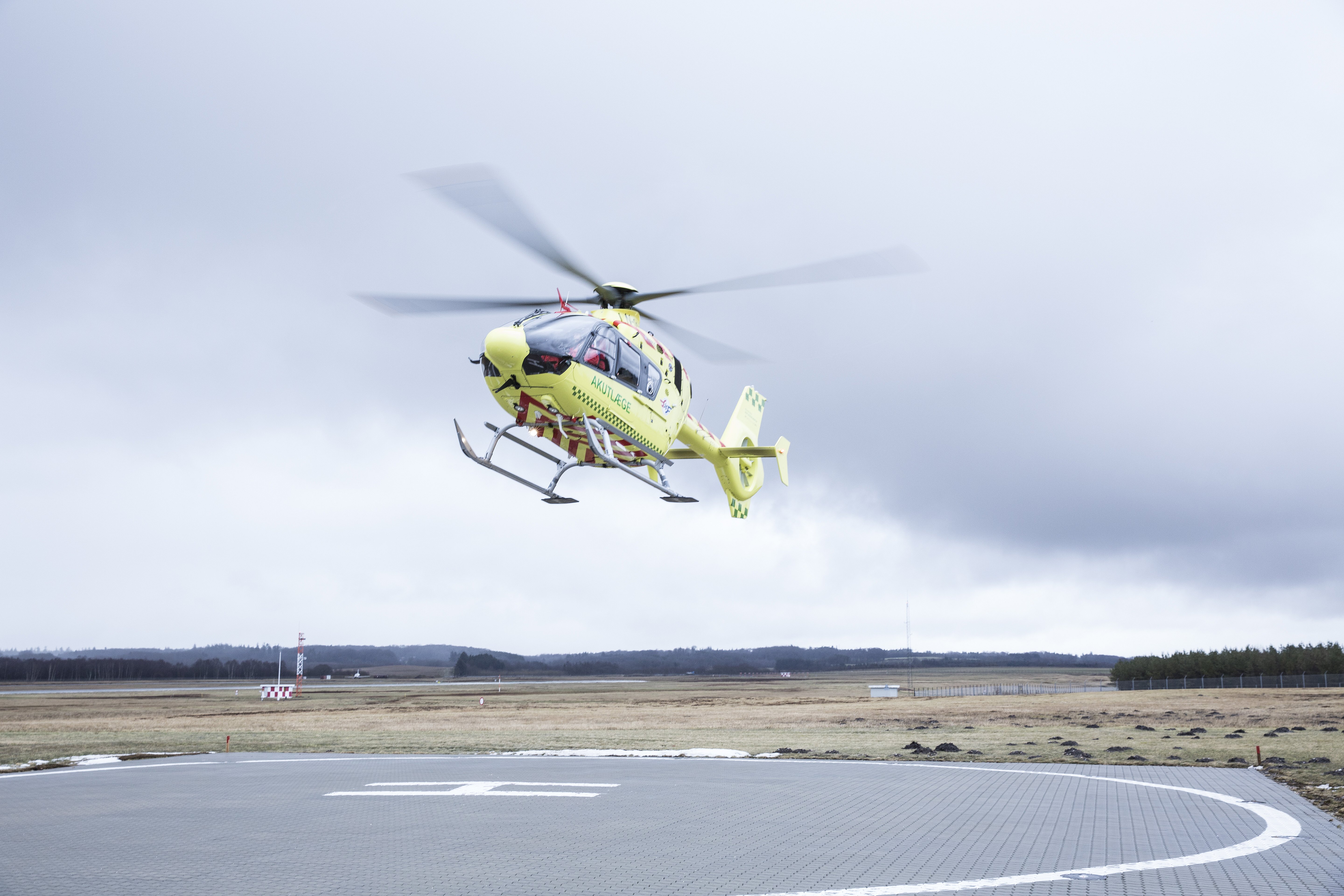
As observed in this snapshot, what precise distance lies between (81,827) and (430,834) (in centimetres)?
502

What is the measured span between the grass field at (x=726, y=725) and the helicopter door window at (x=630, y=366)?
34.5 ft

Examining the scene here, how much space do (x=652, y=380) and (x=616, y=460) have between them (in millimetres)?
2244

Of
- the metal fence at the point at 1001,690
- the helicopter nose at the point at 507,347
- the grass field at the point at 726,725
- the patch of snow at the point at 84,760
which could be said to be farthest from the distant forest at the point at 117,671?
the helicopter nose at the point at 507,347

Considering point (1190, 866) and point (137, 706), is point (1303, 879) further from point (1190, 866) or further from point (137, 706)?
point (137, 706)

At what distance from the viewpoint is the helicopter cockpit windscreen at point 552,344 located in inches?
776

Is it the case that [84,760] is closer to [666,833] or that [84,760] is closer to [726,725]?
[666,833]

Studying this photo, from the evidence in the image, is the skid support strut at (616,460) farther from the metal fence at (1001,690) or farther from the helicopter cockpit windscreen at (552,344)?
the metal fence at (1001,690)

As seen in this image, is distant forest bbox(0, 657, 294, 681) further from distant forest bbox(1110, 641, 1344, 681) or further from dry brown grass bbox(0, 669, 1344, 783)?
Answer: distant forest bbox(1110, 641, 1344, 681)

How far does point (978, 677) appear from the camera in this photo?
188250mm

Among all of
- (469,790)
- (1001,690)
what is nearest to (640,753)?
(469,790)

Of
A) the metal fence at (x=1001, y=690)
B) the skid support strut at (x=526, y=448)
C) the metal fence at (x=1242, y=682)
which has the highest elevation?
the skid support strut at (x=526, y=448)

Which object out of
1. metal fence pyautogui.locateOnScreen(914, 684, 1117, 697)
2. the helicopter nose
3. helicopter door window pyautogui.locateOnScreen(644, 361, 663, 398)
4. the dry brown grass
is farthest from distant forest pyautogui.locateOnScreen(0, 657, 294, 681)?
the helicopter nose

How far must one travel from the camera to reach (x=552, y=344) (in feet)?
64.8

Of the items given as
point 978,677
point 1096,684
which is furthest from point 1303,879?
point 978,677
